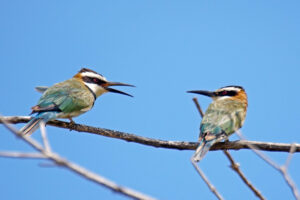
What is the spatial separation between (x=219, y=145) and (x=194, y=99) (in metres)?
1.21

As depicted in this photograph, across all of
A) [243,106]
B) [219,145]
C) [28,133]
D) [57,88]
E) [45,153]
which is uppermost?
[57,88]

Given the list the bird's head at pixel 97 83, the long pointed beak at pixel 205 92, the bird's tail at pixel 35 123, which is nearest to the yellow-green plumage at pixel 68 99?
the bird's tail at pixel 35 123

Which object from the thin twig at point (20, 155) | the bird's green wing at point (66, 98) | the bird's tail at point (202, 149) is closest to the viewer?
the thin twig at point (20, 155)

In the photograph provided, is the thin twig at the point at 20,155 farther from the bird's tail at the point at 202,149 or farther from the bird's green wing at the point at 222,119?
the bird's green wing at the point at 222,119

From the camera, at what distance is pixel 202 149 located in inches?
139

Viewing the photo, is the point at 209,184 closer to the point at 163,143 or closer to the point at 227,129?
the point at 163,143

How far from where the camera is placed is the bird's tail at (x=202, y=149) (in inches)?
135

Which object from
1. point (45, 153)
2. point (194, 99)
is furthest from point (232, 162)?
point (45, 153)

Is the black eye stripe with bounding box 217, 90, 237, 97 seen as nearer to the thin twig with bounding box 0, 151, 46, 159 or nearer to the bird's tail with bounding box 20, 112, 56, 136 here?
the bird's tail with bounding box 20, 112, 56, 136

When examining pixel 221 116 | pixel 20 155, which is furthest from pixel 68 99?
pixel 20 155

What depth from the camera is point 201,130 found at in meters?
3.87

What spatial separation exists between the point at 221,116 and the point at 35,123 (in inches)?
71.0

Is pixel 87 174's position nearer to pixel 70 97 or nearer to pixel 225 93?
pixel 70 97

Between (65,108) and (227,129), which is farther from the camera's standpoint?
(65,108)
